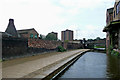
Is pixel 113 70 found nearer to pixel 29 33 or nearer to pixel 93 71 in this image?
pixel 93 71

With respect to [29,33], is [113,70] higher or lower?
lower

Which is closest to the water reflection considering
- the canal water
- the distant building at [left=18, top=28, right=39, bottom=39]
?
the canal water

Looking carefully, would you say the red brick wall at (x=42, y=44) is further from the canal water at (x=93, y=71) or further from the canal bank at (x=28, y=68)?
the canal water at (x=93, y=71)

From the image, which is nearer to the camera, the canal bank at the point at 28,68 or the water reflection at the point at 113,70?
the canal bank at the point at 28,68

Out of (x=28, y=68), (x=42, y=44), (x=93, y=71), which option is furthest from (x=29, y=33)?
(x=93, y=71)

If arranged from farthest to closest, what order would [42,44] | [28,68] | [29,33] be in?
[29,33]
[42,44]
[28,68]

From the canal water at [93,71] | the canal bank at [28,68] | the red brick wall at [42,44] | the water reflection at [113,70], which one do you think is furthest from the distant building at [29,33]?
the water reflection at [113,70]

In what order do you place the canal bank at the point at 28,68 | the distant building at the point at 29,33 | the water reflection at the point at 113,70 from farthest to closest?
the distant building at the point at 29,33
the water reflection at the point at 113,70
the canal bank at the point at 28,68

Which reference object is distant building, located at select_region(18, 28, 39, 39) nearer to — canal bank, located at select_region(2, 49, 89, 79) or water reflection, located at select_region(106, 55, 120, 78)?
canal bank, located at select_region(2, 49, 89, 79)

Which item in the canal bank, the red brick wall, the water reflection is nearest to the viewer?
the canal bank

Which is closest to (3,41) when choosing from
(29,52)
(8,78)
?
(29,52)

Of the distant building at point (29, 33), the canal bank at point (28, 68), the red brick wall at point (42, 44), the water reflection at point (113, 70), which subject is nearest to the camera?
the canal bank at point (28, 68)

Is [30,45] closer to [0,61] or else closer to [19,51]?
[19,51]

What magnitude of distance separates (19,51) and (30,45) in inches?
117
